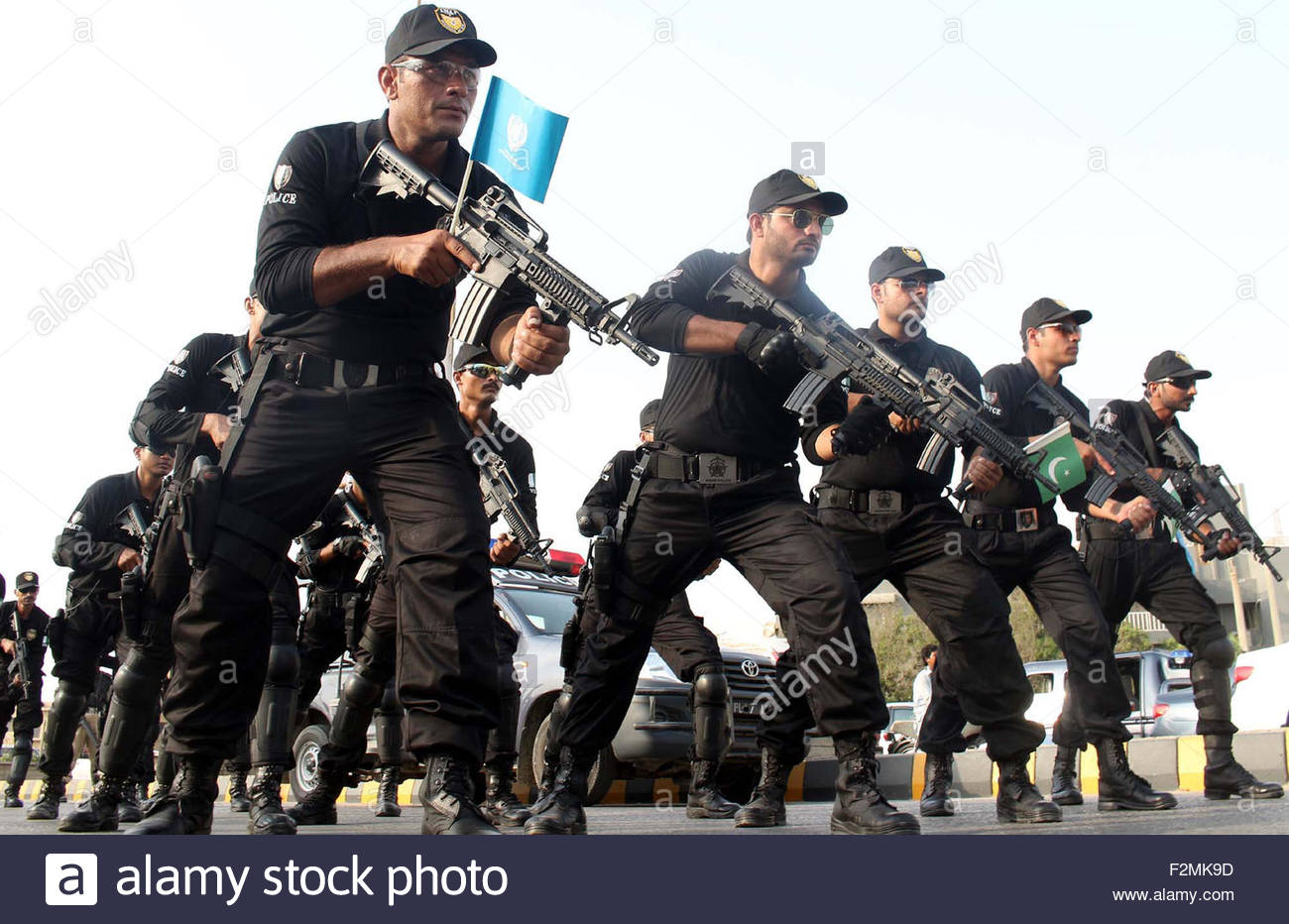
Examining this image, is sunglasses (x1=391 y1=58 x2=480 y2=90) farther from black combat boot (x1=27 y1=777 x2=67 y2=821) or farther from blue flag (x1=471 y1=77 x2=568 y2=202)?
black combat boot (x1=27 y1=777 x2=67 y2=821)

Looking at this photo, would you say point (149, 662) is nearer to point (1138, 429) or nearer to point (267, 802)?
point (267, 802)

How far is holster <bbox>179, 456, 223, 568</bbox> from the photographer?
3670 mm

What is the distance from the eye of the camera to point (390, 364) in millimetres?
3777

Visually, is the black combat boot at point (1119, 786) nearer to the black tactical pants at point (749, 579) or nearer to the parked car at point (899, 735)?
the black tactical pants at point (749, 579)

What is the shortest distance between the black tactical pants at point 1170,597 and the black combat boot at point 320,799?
168 inches

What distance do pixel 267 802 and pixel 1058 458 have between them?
4231 millimetres

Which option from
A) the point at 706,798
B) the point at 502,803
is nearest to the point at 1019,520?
the point at 706,798

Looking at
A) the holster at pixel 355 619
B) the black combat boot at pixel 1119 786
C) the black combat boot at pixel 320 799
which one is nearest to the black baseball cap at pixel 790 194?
the holster at pixel 355 619

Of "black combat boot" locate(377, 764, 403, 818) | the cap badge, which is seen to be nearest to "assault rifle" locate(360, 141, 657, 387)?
the cap badge

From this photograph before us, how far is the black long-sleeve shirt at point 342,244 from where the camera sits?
12.0 ft

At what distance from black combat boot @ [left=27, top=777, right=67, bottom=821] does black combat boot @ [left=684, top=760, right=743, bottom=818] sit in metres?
3.79

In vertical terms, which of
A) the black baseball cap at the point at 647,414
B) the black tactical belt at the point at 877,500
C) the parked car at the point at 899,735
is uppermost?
the black baseball cap at the point at 647,414
